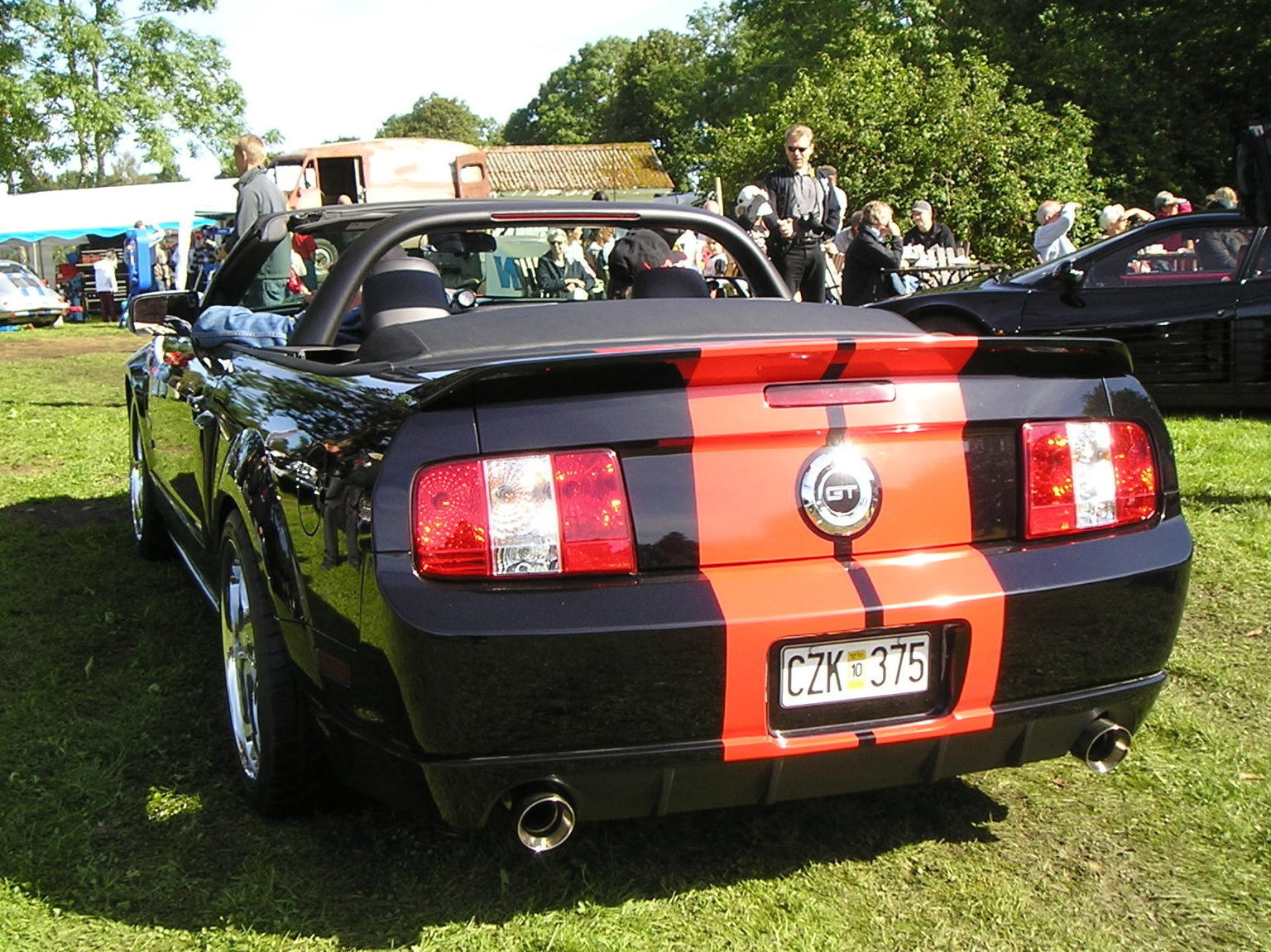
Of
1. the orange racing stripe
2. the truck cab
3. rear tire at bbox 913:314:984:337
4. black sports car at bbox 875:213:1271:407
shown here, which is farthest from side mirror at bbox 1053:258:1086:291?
A: the truck cab

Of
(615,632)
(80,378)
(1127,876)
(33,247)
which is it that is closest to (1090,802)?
(1127,876)

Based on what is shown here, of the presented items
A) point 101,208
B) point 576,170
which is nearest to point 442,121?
point 576,170

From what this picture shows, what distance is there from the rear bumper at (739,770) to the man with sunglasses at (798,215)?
745cm

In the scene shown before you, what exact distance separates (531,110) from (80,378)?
312 ft

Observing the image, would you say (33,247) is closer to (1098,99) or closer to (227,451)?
(1098,99)

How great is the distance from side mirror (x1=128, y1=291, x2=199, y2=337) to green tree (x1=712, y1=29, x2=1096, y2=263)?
15588 millimetres

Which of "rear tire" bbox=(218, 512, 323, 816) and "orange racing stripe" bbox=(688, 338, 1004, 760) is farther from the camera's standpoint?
→ "rear tire" bbox=(218, 512, 323, 816)

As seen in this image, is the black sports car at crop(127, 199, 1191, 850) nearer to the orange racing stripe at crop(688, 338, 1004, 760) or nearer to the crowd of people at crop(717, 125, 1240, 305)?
the orange racing stripe at crop(688, 338, 1004, 760)

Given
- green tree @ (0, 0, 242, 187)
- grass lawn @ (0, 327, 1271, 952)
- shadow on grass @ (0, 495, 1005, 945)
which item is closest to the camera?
grass lawn @ (0, 327, 1271, 952)

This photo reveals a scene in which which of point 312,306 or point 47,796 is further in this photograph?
point 312,306

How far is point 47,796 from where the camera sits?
320cm

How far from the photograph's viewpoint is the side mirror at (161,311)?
477 cm

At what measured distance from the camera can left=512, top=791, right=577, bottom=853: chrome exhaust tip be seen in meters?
2.40

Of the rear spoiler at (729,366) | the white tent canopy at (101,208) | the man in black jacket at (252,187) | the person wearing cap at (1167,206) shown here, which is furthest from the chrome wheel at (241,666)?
the white tent canopy at (101,208)
